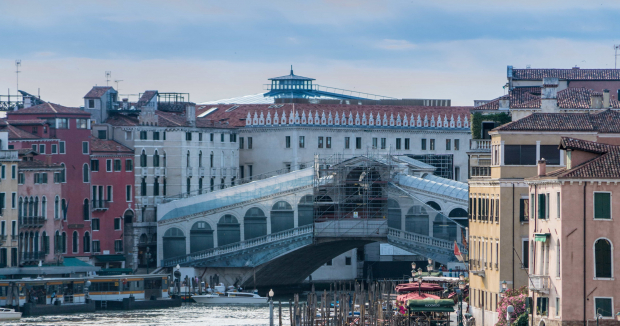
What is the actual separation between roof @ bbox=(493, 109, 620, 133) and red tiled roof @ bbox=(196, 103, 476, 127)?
51.1 meters

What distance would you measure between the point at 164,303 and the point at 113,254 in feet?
35.1

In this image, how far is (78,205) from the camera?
88.9m

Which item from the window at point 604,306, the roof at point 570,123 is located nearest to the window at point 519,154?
the roof at point 570,123

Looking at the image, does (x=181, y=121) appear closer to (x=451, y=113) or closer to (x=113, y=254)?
(x=113, y=254)

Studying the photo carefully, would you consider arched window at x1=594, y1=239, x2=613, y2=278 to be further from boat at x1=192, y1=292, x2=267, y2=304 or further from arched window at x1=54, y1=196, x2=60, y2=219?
arched window at x1=54, y1=196, x2=60, y2=219

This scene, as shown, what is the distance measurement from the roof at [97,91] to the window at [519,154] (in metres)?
48.0

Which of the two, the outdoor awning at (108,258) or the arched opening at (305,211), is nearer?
the outdoor awning at (108,258)

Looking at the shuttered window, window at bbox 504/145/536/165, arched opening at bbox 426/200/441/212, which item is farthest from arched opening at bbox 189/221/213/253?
the shuttered window

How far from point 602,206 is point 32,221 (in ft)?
145

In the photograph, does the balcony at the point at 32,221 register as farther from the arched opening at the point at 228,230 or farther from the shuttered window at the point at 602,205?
the shuttered window at the point at 602,205

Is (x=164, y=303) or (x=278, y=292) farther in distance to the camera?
(x=278, y=292)

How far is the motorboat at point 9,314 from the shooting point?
234ft

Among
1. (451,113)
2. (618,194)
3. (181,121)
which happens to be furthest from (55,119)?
(618,194)

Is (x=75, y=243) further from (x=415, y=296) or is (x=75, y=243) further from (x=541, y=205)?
(x=541, y=205)
